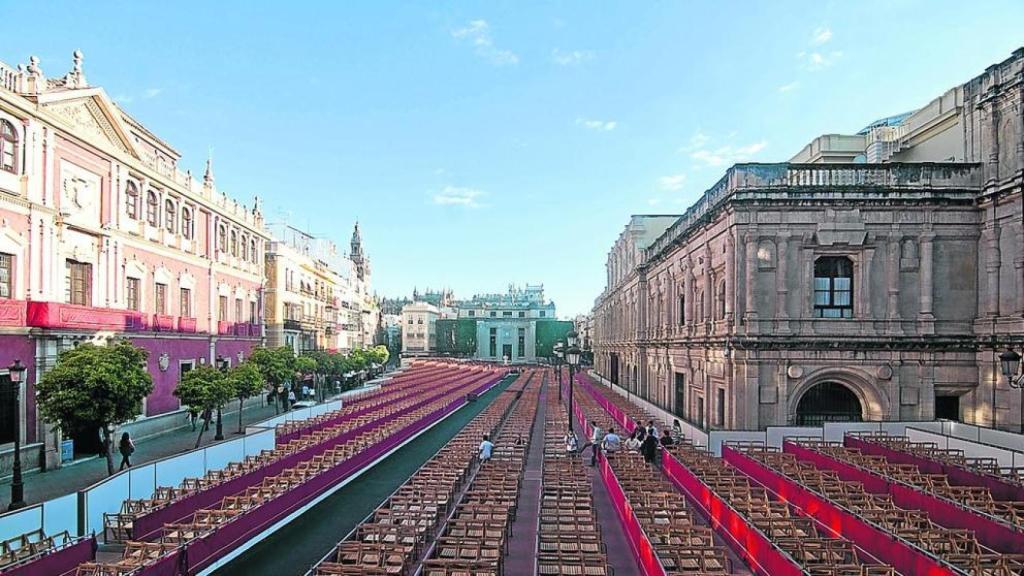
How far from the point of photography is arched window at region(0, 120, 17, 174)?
21.5m

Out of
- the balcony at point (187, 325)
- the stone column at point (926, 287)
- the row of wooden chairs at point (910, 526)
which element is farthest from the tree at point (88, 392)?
the stone column at point (926, 287)

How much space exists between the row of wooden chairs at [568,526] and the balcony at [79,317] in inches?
751

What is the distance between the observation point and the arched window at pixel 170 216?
3366 centimetres

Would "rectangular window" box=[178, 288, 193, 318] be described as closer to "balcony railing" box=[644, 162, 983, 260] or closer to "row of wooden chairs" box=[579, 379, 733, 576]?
"row of wooden chairs" box=[579, 379, 733, 576]

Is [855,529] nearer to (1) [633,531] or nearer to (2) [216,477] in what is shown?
(1) [633,531]

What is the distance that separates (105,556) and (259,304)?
37758 millimetres

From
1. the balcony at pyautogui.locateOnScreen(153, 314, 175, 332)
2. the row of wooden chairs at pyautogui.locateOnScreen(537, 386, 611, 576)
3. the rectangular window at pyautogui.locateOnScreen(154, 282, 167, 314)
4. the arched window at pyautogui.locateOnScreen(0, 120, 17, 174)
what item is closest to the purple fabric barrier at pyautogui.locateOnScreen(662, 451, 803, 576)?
the row of wooden chairs at pyautogui.locateOnScreen(537, 386, 611, 576)

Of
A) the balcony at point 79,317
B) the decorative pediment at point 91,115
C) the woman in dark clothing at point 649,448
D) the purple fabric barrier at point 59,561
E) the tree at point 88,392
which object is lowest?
the woman in dark clothing at point 649,448

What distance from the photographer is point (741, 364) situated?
81.3ft

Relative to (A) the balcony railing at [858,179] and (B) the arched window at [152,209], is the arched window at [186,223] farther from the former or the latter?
Result: (A) the balcony railing at [858,179]

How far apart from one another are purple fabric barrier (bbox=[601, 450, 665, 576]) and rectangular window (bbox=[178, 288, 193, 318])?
1105 inches

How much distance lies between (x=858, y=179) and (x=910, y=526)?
1713cm

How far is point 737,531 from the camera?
1195 cm

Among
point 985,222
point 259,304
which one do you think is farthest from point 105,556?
point 259,304
